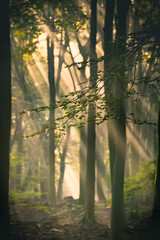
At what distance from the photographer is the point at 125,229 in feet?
28.5

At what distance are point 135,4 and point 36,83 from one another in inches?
453

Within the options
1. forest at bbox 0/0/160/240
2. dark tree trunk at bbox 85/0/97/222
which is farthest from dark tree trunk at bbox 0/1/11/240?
dark tree trunk at bbox 85/0/97/222

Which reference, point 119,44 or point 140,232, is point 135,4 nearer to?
point 119,44

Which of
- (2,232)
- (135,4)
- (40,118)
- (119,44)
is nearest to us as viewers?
(2,232)

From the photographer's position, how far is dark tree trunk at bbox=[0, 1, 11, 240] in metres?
5.97

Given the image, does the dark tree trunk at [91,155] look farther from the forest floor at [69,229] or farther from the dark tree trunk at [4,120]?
the dark tree trunk at [4,120]

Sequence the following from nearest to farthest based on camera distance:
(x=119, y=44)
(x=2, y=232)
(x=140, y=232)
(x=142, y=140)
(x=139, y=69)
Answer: (x=2, y=232), (x=119, y=44), (x=140, y=232), (x=139, y=69), (x=142, y=140)

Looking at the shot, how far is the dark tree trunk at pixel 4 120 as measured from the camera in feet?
19.6

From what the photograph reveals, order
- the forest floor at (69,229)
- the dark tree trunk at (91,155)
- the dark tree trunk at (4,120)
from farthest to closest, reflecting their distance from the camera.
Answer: the dark tree trunk at (91,155) → the forest floor at (69,229) → the dark tree trunk at (4,120)

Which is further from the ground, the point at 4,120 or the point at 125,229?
the point at 4,120

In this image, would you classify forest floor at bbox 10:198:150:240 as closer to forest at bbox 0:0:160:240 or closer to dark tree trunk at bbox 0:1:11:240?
forest at bbox 0:0:160:240

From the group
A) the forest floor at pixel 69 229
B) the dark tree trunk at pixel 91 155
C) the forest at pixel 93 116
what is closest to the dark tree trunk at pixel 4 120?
the forest at pixel 93 116

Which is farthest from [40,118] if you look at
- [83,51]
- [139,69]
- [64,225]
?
[64,225]

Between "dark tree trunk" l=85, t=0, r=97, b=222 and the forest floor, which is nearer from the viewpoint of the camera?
the forest floor
